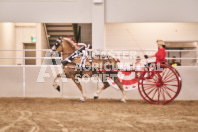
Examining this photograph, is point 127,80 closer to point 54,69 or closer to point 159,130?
point 54,69

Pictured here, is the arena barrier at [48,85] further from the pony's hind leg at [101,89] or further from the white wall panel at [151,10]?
the white wall panel at [151,10]

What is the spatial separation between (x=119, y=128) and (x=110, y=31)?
961cm

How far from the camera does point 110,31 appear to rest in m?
14.7

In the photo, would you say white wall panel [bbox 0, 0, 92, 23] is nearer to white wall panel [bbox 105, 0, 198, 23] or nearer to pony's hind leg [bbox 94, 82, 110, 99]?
white wall panel [bbox 105, 0, 198, 23]

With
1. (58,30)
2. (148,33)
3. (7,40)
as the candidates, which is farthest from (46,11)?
→ (148,33)

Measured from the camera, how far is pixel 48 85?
10.5 metres

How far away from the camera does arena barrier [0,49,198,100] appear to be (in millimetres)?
10297

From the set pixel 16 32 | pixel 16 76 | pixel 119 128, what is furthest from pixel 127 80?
pixel 16 32

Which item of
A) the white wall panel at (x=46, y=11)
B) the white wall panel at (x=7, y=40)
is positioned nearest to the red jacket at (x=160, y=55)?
the white wall panel at (x=46, y=11)

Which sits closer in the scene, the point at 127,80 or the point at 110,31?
the point at 127,80

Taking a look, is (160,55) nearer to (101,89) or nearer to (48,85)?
(101,89)

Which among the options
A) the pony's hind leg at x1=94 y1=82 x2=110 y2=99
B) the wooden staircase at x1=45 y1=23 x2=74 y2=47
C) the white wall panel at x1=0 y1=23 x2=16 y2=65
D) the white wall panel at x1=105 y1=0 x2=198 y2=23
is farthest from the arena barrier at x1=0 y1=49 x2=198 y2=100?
the wooden staircase at x1=45 y1=23 x2=74 y2=47

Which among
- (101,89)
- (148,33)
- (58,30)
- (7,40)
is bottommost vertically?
(101,89)

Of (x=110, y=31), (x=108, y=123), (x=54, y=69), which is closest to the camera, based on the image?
(x=108, y=123)
